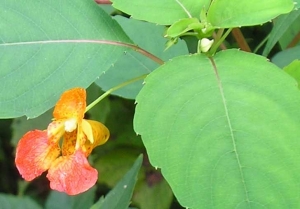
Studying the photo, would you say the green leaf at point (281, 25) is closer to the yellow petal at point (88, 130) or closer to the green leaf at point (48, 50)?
the green leaf at point (48, 50)

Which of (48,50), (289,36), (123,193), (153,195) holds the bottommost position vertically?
(153,195)

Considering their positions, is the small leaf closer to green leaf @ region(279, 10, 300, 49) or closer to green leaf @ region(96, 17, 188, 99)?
green leaf @ region(96, 17, 188, 99)

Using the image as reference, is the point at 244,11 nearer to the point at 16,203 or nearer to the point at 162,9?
the point at 162,9

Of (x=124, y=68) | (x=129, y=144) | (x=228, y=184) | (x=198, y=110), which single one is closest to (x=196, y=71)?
(x=198, y=110)

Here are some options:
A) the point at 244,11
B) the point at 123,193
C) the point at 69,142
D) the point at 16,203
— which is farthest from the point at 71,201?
the point at 244,11

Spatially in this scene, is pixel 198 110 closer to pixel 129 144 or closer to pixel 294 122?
pixel 294 122

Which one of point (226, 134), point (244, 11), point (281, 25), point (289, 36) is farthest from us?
point (289, 36)

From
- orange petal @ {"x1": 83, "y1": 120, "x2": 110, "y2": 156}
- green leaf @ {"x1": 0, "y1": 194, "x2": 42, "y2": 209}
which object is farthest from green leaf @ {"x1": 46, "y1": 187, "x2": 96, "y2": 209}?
orange petal @ {"x1": 83, "y1": 120, "x2": 110, "y2": 156}
